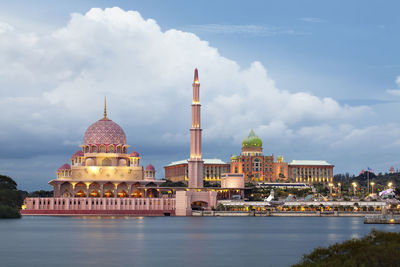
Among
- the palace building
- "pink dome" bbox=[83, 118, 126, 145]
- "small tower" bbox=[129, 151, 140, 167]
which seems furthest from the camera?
"small tower" bbox=[129, 151, 140, 167]

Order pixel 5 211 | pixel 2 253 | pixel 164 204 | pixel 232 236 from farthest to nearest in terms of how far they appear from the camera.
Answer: pixel 164 204 < pixel 5 211 < pixel 232 236 < pixel 2 253

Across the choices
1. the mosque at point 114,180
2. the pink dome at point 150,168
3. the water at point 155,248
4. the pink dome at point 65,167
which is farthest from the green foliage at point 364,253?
the pink dome at point 65,167

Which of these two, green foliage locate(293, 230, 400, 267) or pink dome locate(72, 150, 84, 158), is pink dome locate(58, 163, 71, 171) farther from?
green foliage locate(293, 230, 400, 267)

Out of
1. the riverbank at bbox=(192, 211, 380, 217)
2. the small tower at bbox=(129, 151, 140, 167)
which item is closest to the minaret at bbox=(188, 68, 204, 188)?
the riverbank at bbox=(192, 211, 380, 217)

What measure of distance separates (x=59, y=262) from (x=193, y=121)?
123476 mm

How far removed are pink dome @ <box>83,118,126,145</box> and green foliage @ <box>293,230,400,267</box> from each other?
142 meters

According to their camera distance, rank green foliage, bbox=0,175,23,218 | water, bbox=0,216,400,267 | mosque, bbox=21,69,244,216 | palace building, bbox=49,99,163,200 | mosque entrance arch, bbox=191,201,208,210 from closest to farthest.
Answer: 1. water, bbox=0,216,400,267
2. green foliage, bbox=0,175,23,218
3. mosque, bbox=21,69,244,216
4. mosque entrance arch, bbox=191,201,208,210
5. palace building, bbox=49,99,163,200

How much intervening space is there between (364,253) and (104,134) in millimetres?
147748

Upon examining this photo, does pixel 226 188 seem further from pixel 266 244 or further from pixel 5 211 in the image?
pixel 266 244

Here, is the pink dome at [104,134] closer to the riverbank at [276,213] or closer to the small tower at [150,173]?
the small tower at [150,173]

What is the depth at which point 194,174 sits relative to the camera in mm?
182625

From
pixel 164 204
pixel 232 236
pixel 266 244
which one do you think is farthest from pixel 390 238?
pixel 164 204

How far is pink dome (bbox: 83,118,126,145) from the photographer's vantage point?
7244 inches

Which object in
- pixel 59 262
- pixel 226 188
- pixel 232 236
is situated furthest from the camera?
pixel 226 188
